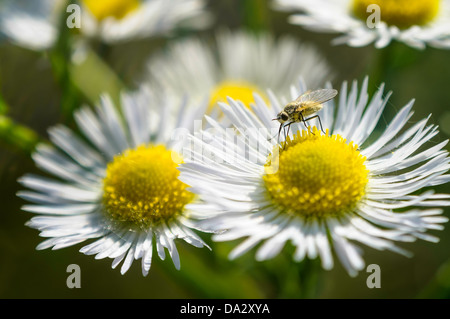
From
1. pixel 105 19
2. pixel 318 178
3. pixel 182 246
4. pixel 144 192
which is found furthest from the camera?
pixel 105 19

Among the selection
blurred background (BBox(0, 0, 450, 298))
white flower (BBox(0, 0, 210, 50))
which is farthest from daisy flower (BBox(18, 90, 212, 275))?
white flower (BBox(0, 0, 210, 50))

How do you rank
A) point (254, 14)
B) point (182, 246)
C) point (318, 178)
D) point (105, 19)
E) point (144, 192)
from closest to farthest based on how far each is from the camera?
1. point (318, 178)
2. point (144, 192)
3. point (182, 246)
4. point (254, 14)
5. point (105, 19)

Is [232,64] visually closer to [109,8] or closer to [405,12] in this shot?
[109,8]

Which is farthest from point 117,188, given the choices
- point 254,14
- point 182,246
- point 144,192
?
point 254,14

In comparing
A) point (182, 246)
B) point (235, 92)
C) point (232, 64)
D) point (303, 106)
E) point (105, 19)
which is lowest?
point (182, 246)

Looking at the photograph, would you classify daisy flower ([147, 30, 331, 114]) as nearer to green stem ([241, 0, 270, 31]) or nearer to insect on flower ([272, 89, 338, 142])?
green stem ([241, 0, 270, 31])

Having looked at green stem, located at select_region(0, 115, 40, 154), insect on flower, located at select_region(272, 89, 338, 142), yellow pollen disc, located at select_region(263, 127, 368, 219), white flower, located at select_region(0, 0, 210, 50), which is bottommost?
yellow pollen disc, located at select_region(263, 127, 368, 219)

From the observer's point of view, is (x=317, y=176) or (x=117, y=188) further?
(x=117, y=188)
